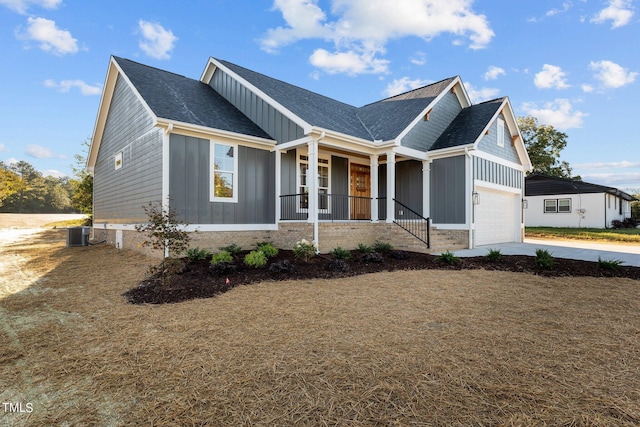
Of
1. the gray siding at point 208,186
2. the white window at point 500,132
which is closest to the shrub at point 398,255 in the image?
the gray siding at point 208,186

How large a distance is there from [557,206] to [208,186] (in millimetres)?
25404

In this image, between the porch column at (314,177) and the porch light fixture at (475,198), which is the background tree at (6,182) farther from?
the porch light fixture at (475,198)

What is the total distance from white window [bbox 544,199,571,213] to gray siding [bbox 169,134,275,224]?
76.2 ft

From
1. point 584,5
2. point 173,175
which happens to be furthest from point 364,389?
point 584,5

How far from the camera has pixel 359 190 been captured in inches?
512

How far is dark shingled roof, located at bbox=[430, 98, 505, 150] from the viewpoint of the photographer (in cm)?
1145

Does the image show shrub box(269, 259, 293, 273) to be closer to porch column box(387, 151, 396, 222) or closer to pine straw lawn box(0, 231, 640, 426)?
pine straw lawn box(0, 231, 640, 426)

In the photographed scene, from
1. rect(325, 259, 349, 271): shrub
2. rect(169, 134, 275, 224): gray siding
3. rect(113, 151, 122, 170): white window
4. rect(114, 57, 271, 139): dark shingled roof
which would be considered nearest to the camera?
rect(325, 259, 349, 271): shrub

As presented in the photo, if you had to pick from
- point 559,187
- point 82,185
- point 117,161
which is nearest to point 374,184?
point 117,161

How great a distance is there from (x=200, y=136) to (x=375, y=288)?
21.5 feet

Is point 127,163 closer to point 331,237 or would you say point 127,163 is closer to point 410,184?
point 331,237

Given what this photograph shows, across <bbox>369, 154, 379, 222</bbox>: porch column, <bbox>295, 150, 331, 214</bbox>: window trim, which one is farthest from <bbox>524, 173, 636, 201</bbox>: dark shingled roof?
<bbox>295, 150, 331, 214</bbox>: window trim

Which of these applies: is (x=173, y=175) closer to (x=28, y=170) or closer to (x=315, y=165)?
(x=315, y=165)

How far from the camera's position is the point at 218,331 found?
145 inches
